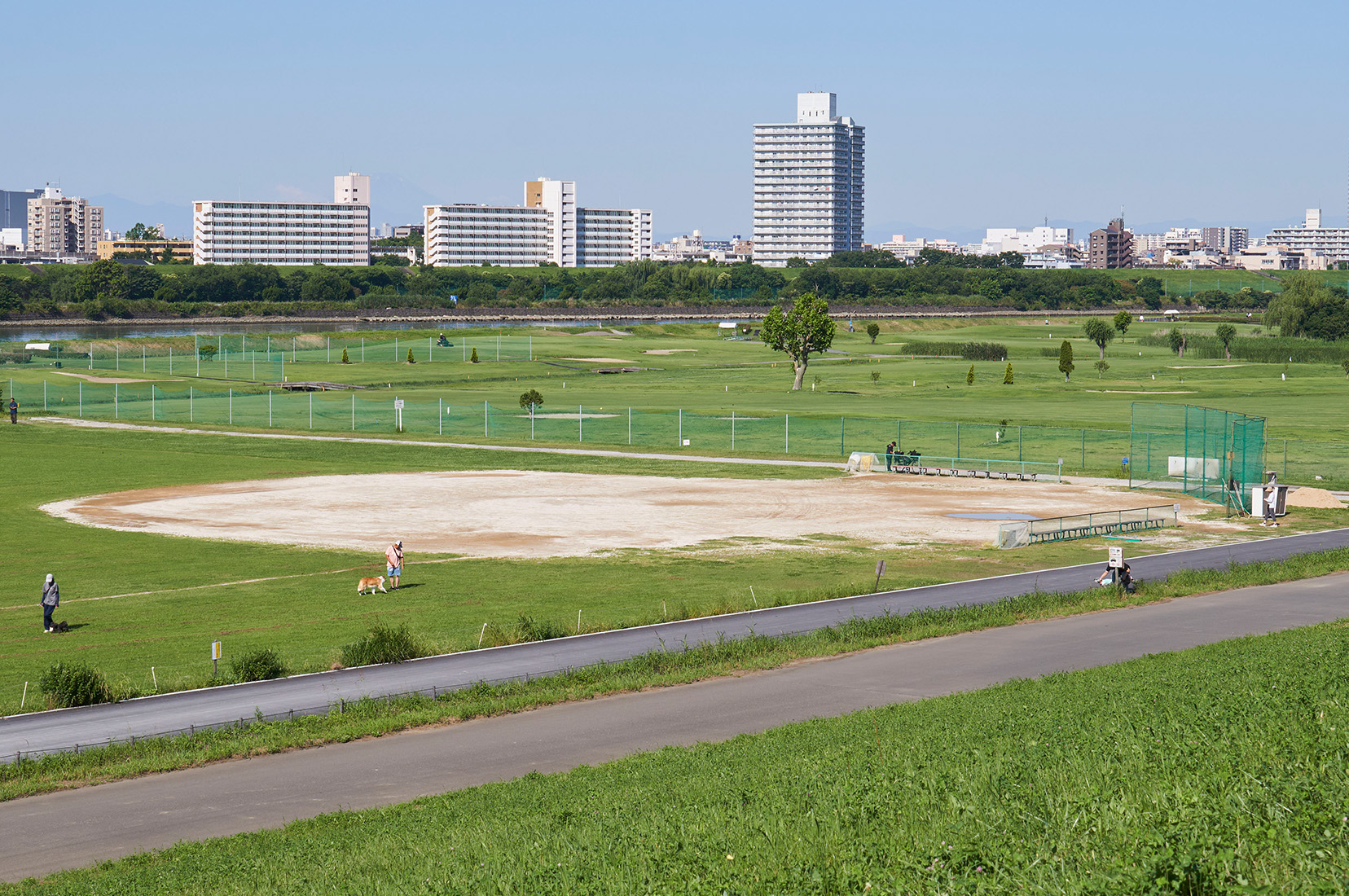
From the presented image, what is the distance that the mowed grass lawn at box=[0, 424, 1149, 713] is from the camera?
28.0 meters

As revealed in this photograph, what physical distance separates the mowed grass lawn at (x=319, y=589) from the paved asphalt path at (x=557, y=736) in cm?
587

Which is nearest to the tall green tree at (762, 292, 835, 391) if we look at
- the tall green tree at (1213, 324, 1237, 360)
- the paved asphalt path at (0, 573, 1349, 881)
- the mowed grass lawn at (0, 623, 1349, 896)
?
the tall green tree at (1213, 324, 1237, 360)

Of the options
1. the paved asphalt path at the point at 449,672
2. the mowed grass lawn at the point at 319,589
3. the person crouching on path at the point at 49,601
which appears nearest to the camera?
the paved asphalt path at the point at 449,672

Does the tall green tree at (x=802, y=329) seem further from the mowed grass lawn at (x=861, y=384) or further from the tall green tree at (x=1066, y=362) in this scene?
the tall green tree at (x=1066, y=362)

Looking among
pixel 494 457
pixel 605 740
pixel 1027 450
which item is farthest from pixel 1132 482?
pixel 605 740

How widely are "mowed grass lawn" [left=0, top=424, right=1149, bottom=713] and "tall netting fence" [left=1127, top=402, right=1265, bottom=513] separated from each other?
12.1 m

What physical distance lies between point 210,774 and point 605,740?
5.92 metres

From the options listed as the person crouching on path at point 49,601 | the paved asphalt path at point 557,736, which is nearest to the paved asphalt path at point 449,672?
the paved asphalt path at point 557,736

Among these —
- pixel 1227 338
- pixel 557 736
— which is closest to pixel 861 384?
pixel 1227 338

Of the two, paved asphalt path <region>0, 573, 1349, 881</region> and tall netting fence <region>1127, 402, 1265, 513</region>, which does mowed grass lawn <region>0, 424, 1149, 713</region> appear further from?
tall netting fence <region>1127, 402, 1265, 513</region>

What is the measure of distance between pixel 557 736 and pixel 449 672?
5420 millimetres

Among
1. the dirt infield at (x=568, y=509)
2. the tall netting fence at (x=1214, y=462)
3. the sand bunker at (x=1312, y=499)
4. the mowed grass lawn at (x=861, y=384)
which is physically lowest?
the dirt infield at (x=568, y=509)

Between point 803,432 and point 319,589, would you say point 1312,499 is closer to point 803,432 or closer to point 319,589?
point 803,432

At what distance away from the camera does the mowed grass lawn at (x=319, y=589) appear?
1101 inches
